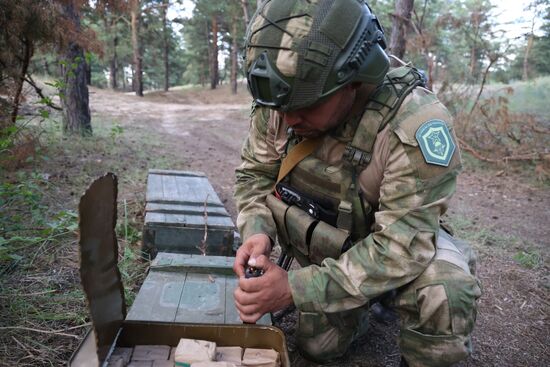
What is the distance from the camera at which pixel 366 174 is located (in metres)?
1.87

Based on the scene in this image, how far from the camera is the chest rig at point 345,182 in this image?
1803mm

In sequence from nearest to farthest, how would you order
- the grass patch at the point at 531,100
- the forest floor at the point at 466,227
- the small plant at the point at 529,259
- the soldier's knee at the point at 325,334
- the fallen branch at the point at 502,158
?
the soldier's knee at the point at 325,334
the forest floor at the point at 466,227
the small plant at the point at 529,259
the fallen branch at the point at 502,158
the grass patch at the point at 531,100

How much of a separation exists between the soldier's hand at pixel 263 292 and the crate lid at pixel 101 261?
478mm

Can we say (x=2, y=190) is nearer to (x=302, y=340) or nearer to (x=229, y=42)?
(x=302, y=340)

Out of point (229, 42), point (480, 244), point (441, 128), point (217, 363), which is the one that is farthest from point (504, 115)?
point (229, 42)

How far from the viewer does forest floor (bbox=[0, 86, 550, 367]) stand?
7.73 feet

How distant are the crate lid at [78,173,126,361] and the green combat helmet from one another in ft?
2.28

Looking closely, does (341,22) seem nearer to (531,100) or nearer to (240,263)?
(240,263)

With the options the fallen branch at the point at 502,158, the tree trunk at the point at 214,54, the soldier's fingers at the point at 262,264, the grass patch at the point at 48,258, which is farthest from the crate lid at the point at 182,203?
the tree trunk at the point at 214,54

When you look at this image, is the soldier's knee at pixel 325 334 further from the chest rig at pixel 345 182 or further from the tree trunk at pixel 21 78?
the tree trunk at pixel 21 78

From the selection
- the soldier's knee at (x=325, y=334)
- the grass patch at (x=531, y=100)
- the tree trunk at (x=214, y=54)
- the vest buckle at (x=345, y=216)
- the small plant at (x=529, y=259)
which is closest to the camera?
the vest buckle at (x=345, y=216)

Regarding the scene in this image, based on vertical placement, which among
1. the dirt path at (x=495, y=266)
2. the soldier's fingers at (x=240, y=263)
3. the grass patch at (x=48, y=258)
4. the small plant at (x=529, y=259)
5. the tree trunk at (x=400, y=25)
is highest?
the tree trunk at (x=400, y=25)

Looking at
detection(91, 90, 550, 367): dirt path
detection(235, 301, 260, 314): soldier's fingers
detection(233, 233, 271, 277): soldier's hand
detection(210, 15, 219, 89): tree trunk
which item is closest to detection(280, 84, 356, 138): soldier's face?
detection(233, 233, 271, 277): soldier's hand

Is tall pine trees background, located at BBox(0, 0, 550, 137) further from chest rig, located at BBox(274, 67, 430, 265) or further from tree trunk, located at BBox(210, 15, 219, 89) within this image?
chest rig, located at BBox(274, 67, 430, 265)
